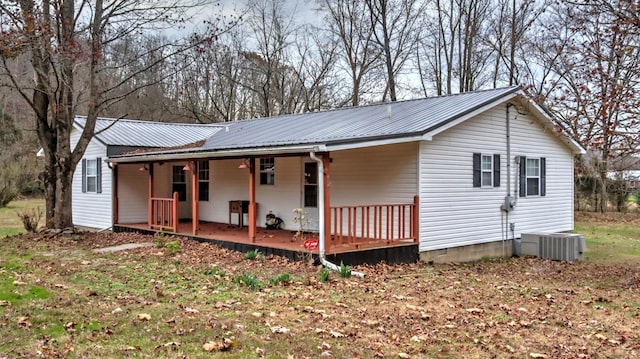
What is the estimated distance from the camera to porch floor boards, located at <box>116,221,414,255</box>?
1073cm

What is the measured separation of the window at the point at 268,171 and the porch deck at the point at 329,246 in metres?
1.71

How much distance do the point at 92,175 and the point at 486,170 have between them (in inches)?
489

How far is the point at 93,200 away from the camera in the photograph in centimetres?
1791

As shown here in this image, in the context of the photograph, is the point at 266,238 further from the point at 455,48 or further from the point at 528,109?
the point at 455,48

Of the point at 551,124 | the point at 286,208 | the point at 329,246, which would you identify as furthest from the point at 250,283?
the point at 551,124

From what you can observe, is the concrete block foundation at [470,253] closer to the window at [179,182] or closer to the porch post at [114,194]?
the window at [179,182]

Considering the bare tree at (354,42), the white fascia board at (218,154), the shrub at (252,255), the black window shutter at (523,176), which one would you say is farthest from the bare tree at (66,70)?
the bare tree at (354,42)

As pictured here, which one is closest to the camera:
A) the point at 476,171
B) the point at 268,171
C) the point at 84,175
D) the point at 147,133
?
the point at 476,171

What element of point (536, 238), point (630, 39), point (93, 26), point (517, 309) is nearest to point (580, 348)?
point (517, 309)

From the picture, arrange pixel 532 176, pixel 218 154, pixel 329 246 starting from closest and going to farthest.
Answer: pixel 329 246
pixel 218 154
pixel 532 176

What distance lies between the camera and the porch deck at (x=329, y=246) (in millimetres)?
10547

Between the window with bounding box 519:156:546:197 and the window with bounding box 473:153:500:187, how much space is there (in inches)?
42.8

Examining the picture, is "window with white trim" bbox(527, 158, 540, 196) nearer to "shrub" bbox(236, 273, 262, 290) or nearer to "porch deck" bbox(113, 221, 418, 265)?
"porch deck" bbox(113, 221, 418, 265)

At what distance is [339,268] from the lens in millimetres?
9844
